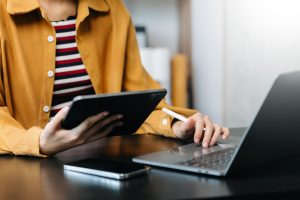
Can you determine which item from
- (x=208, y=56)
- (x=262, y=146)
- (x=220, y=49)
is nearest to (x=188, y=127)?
(x=262, y=146)

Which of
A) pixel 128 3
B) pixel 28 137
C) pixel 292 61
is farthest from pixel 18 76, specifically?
pixel 128 3

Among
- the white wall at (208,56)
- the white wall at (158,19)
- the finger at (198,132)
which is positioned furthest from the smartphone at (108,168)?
the white wall at (158,19)

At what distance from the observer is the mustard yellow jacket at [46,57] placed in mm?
1285

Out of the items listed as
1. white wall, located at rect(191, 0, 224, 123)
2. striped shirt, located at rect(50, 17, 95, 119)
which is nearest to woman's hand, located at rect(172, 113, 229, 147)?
striped shirt, located at rect(50, 17, 95, 119)

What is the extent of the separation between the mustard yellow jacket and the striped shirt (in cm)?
2

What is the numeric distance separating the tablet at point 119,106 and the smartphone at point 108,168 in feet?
0.27

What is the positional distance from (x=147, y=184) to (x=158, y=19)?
6.97ft

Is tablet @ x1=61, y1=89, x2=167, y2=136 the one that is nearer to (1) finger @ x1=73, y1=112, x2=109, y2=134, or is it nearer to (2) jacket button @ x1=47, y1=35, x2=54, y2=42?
(1) finger @ x1=73, y1=112, x2=109, y2=134

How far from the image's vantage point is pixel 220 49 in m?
2.45

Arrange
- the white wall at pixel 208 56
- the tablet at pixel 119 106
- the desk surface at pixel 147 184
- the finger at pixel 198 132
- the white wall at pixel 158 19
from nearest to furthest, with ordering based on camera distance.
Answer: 1. the desk surface at pixel 147 184
2. the tablet at pixel 119 106
3. the finger at pixel 198 132
4. the white wall at pixel 208 56
5. the white wall at pixel 158 19

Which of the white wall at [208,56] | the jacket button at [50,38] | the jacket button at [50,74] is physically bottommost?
the white wall at [208,56]

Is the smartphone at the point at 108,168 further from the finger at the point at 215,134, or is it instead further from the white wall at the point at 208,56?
Result: the white wall at the point at 208,56

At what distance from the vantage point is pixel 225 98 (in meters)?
2.44

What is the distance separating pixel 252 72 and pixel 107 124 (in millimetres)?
1376
